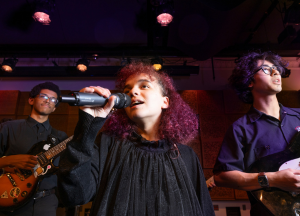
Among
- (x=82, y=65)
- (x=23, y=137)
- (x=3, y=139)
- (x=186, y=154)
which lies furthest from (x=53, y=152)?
(x=82, y=65)

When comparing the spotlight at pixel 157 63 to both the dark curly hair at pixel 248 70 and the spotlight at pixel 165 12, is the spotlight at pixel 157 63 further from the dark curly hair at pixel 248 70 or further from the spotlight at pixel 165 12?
the dark curly hair at pixel 248 70

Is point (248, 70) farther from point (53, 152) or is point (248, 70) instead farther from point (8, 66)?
point (8, 66)

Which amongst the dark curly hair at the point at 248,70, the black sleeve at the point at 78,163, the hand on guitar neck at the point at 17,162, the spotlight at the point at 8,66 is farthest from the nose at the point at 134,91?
the spotlight at the point at 8,66

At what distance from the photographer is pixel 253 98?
1955 millimetres

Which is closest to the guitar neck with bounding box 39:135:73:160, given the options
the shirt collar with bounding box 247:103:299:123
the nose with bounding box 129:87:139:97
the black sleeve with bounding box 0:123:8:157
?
the black sleeve with bounding box 0:123:8:157

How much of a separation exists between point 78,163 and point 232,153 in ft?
3.98

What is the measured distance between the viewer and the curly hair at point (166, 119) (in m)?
1.38

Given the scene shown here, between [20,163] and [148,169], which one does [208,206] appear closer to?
[148,169]

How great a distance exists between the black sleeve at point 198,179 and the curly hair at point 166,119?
4.9 inches

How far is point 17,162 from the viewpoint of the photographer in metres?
2.26

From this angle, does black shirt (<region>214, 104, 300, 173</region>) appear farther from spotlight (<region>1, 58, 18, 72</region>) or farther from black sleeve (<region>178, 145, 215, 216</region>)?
spotlight (<region>1, 58, 18, 72</region>)

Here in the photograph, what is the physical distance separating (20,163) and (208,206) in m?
2.09

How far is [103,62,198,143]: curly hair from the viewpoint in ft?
4.53

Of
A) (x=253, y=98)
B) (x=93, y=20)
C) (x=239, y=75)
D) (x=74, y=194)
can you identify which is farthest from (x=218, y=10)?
(x=74, y=194)
